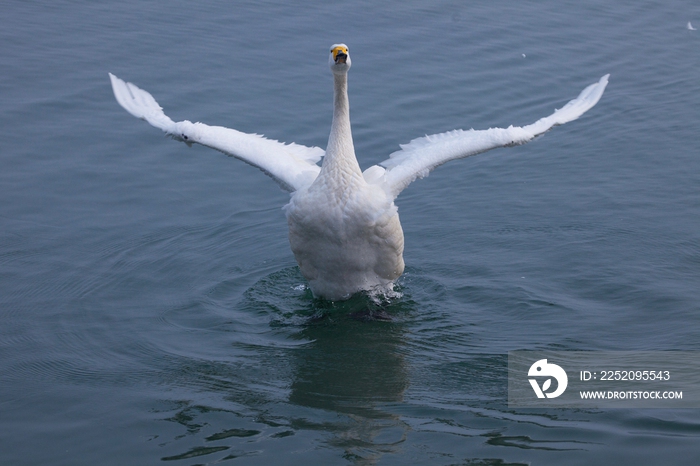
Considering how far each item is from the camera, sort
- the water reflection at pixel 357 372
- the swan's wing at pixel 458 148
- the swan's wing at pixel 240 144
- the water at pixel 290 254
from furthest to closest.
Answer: the swan's wing at pixel 240 144 → the swan's wing at pixel 458 148 → the water at pixel 290 254 → the water reflection at pixel 357 372

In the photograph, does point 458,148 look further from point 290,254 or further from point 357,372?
point 357,372

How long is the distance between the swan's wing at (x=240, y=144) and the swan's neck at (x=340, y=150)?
0.60m

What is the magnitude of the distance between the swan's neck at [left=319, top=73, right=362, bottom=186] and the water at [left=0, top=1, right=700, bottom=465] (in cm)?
145

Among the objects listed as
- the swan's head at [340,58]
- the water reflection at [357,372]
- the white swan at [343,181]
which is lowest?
the water reflection at [357,372]

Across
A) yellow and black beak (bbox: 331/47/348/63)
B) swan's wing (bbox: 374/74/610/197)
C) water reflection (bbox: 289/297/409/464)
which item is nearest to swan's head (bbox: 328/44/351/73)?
yellow and black beak (bbox: 331/47/348/63)

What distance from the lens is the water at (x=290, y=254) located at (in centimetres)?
691

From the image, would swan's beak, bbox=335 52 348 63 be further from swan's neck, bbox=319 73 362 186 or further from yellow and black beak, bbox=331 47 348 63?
swan's neck, bbox=319 73 362 186

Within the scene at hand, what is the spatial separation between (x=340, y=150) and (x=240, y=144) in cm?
139

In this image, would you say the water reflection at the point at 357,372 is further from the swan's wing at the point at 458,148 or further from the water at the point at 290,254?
the swan's wing at the point at 458,148

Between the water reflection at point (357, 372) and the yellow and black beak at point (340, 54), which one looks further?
the yellow and black beak at point (340, 54)

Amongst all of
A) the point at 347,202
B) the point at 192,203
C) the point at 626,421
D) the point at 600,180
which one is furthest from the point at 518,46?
the point at 626,421

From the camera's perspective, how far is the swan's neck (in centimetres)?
863

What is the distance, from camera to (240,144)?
31.5ft

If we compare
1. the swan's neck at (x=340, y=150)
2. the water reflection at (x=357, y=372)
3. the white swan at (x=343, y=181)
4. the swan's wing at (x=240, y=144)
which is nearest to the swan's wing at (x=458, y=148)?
the white swan at (x=343, y=181)
